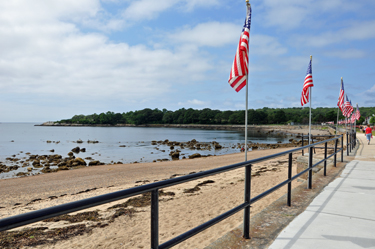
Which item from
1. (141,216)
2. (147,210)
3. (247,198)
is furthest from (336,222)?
(147,210)

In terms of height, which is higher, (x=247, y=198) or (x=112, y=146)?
(x=247, y=198)

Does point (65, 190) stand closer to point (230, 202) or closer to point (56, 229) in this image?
point (56, 229)

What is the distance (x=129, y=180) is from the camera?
15852mm

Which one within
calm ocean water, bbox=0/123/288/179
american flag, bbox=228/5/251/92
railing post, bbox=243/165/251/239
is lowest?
calm ocean water, bbox=0/123/288/179

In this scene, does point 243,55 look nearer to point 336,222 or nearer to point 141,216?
point 336,222

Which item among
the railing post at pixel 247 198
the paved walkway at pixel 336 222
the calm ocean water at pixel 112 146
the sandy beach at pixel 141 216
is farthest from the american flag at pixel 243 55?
the calm ocean water at pixel 112 146

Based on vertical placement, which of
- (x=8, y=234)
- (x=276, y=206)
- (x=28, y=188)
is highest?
(x=276, y=206)

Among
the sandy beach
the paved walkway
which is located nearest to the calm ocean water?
the sandy beach

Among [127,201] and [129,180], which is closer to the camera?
[127,201]

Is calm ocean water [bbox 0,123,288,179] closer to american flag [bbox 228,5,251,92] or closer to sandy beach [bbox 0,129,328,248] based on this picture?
sandy beach [bbox 0,129,328,248]

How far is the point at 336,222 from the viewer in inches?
163

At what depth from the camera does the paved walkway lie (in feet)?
11.3

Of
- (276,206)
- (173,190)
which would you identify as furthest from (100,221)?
(276,206)

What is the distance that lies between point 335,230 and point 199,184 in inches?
Result: 316
